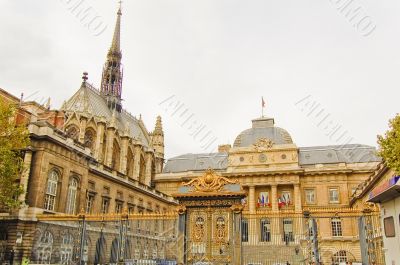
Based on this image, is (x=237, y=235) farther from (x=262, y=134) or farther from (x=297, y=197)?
(x=262, y=134)

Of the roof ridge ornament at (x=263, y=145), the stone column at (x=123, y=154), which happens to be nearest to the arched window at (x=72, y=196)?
the stone column at (x=123, y=154)

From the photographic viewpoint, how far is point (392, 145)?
15102 mm

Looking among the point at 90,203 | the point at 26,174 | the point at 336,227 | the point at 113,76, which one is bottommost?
the point at 336,227

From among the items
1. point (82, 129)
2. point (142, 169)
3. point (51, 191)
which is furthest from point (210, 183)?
point (142, 169)

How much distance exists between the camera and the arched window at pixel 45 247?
20.7 meters

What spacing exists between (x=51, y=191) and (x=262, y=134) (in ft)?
104

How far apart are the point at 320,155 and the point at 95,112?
30156 mm

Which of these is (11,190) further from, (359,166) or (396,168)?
(359,166)

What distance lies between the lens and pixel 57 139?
2408 centimetres

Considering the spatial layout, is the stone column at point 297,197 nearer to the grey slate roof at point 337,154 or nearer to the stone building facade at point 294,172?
the stone building facade at point 294,172

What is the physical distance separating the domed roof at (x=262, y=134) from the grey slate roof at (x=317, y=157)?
370 cm

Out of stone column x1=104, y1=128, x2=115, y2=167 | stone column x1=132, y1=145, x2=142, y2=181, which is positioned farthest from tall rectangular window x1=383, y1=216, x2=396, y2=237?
stone column x1=132, y1=145, x2=142, y2=181

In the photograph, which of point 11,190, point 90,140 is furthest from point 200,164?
point 11,190

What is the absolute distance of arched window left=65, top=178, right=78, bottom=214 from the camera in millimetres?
25625
